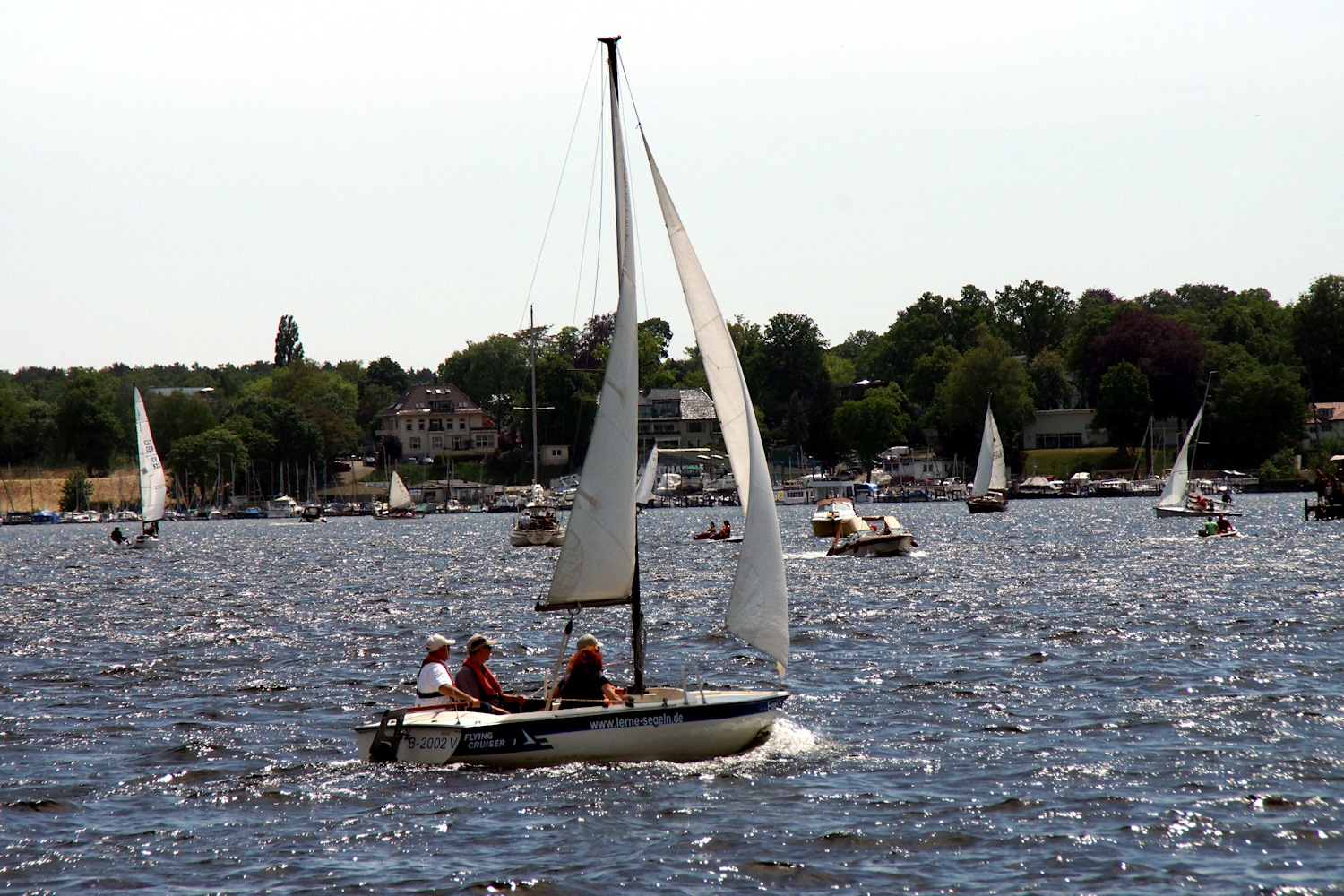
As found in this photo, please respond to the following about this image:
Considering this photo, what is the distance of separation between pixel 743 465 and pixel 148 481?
8444 centimetres

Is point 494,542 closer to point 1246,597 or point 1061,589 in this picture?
point 1061,589

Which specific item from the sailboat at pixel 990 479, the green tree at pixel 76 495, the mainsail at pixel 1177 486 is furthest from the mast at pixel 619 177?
the green tree at pixel 76 495

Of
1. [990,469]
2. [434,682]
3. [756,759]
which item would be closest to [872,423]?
[990,469]

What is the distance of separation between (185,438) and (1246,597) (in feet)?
529

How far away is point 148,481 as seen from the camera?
9719 cm

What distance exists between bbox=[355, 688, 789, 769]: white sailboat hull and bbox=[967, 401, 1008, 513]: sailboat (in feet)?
342

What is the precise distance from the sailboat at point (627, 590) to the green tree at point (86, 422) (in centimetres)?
18633

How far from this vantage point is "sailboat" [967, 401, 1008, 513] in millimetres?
123812

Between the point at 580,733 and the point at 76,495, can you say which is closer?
the point at 580,733

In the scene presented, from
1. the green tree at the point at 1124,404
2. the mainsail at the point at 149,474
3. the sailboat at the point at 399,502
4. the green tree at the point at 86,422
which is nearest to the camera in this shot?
the mainsail at the point at 149,474

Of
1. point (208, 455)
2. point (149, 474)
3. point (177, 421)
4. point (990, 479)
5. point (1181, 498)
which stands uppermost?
point (177, 421)

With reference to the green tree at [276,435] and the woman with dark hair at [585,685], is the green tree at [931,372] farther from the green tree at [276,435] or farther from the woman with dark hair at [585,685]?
the woman with dark hair at [585,685]

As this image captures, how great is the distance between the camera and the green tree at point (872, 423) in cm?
18325

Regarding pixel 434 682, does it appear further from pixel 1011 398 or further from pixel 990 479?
pixel 1011 398
